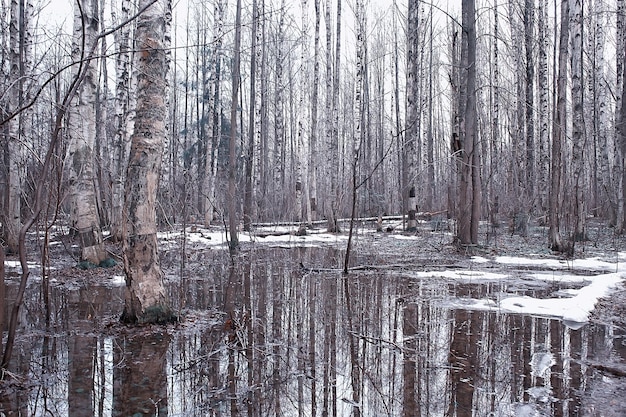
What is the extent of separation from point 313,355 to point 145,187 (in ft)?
8.19

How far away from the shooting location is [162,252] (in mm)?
12711

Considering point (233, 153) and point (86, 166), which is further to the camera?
point (233, 153)

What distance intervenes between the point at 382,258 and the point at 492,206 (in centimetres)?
907

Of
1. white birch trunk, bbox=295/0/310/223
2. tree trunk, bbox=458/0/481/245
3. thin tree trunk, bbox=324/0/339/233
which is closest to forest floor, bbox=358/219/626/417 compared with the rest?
tree trunk, bbox=458/0/481/245

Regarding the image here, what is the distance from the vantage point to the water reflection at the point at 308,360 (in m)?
3.36

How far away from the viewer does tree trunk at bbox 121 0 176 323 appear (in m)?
5.13

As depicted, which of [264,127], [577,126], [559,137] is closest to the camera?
[559,137]

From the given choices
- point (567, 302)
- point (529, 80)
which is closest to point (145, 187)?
point (567, 302)

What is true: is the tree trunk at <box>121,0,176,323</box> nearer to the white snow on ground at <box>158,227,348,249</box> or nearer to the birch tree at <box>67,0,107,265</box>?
the birch tree at <box>67,0,107,265</box>

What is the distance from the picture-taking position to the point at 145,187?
516cm

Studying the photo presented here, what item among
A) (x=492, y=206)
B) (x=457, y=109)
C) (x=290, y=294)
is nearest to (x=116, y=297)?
(x=290, y=294)

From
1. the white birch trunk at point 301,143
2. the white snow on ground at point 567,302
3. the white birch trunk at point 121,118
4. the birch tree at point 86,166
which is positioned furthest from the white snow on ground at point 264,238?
the white snow on ground at point 567,302

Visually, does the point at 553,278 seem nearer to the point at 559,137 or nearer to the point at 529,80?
the point at 559,137

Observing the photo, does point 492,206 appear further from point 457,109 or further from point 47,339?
point 47,339
